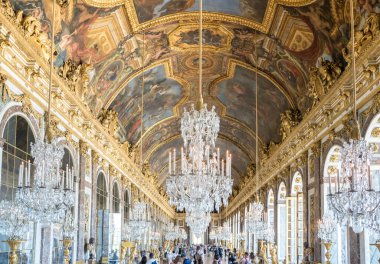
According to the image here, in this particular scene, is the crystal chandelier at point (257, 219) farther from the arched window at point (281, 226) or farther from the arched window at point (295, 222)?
the arched window at point (281, 226)

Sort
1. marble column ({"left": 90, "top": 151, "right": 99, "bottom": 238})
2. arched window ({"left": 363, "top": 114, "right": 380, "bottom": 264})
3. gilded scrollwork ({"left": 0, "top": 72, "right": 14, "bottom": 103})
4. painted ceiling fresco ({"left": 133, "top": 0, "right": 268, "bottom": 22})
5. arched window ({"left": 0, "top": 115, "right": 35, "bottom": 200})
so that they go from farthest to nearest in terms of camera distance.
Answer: marble column ({"left": 90, "top": 151, "right": 99, "bottom": 238}) → painted ceiling fresco ({"left": 133, "top": 0, "right": 268, "bottom": 22}) → arched window ({"left": 363, "top": 114, "right": 380, "bottom": 264}) → arched window ({"left": 0, "top": 115, "right": 35, "bottom": 200}) → gilded scrollwork ({"left": 0, "top": 72, "right": 14, "bottom": 103})

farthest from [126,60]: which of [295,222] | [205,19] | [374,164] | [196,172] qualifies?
[196,172]

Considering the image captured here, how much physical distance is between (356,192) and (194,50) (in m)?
16.4

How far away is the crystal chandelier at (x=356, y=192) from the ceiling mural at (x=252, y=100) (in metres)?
14.9

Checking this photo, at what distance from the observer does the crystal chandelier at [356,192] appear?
8.60 meters

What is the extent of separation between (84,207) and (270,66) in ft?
31.3

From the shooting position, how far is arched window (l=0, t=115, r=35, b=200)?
12.0m

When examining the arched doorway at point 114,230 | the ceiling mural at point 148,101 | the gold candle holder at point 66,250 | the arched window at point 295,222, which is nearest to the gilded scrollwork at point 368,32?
the gold candle holder at point 66,250

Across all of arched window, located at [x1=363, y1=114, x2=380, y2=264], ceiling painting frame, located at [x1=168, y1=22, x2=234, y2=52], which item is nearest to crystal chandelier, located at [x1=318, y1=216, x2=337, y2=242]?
arched window, located at [x1=363, y1=114, x2=380, y2=264]

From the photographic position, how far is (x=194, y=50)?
24141 mm

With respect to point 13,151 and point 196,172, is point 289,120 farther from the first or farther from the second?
point 13,151

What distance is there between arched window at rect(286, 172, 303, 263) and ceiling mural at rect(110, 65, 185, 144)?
26.5 ft

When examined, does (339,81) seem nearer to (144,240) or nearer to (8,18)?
(8,18)

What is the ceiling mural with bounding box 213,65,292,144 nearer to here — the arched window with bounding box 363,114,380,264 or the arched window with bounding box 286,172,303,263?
the arched window with bounding box 286,172,303,263
